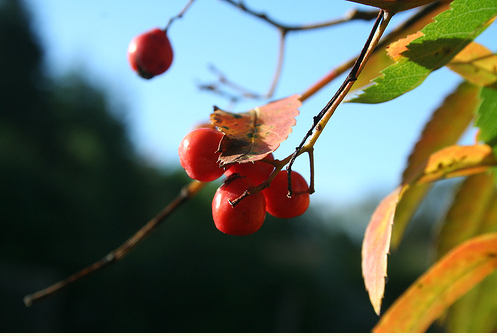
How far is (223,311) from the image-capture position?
9.19m

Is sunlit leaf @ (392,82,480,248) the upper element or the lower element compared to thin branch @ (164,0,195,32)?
lower

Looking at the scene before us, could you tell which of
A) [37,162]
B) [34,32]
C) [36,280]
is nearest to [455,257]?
[36,280]

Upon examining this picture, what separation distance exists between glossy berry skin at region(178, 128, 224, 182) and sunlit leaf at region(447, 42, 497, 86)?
0.31 meters

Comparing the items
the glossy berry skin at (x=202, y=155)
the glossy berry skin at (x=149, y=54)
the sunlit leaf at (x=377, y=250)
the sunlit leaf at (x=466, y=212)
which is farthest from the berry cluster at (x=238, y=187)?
the sunlit leaf at (x=466, y=212)

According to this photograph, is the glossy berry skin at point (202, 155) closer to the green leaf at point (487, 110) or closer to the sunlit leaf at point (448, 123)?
the green leaf at point (487, 110)

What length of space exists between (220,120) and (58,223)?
31.3 feet

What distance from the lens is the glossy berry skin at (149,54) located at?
0.50m

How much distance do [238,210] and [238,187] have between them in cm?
2

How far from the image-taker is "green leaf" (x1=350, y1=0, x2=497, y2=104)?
1.04 feet

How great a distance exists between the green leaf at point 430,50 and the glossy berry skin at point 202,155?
121 millimetres

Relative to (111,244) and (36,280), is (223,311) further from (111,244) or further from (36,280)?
(36,280)

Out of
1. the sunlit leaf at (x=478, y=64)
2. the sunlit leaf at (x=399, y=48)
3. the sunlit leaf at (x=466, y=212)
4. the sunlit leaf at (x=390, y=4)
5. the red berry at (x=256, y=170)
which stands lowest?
the sunlit leaf at (x=466, y=212)

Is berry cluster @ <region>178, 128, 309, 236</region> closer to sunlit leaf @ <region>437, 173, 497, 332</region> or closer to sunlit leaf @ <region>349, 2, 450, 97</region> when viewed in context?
sunlit leaf @ <region>349, 2, 450, 97</region>

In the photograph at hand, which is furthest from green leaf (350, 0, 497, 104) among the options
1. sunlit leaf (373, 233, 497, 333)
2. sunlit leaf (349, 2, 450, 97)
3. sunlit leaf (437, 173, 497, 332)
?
sunlit leaf (437, 173, 497, 332)
